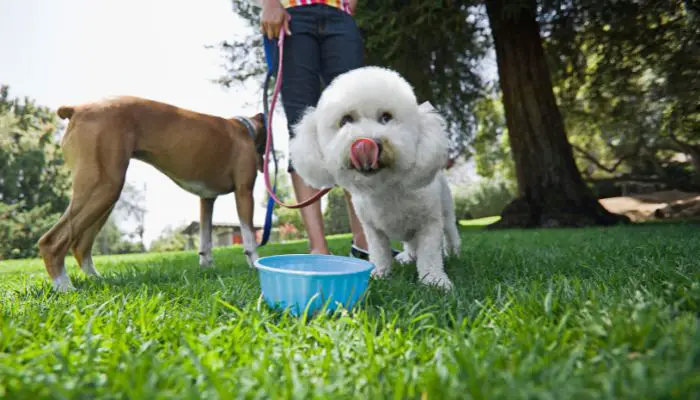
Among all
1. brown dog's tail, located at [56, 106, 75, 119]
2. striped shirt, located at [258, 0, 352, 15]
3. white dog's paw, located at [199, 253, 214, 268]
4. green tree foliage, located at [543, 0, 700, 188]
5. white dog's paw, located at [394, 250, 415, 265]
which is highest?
green tree foliage, located at [543, 0, 700, 188]

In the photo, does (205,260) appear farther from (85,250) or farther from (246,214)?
(85,250)

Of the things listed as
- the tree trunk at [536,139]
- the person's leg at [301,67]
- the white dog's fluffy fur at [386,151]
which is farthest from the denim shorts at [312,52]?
the tree trunk at [536,139]

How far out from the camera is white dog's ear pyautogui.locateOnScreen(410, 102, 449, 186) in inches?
84.4

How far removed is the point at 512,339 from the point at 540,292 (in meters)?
0.50

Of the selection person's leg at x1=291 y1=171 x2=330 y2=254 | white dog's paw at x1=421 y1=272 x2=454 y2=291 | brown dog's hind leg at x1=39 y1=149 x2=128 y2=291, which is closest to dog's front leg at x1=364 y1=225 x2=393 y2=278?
white dog's paw at x1=421 y1=272 x2=454 y2=291

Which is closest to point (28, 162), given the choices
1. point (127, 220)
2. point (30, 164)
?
point (30, 164)

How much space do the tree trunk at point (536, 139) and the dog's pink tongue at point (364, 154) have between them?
266 inches

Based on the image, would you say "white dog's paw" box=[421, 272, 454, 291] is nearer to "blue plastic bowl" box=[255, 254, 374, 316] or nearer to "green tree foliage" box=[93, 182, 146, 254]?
"blue plastic bowl" box=[255, 254, 374, 316]

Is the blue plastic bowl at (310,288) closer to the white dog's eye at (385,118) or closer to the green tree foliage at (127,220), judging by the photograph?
the white dog's eye at (385,118)

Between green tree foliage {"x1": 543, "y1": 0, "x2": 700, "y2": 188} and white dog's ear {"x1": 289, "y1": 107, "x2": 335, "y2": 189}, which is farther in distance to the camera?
green tree foliage {"x1": 543, "y1": 0, "x2": 700, "y2": 188}

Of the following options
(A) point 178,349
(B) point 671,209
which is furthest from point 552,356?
(B) point 671,209

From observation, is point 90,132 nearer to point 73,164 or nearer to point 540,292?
point 73,164

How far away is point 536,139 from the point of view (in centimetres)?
795

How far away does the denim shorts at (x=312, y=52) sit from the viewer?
3207mm
